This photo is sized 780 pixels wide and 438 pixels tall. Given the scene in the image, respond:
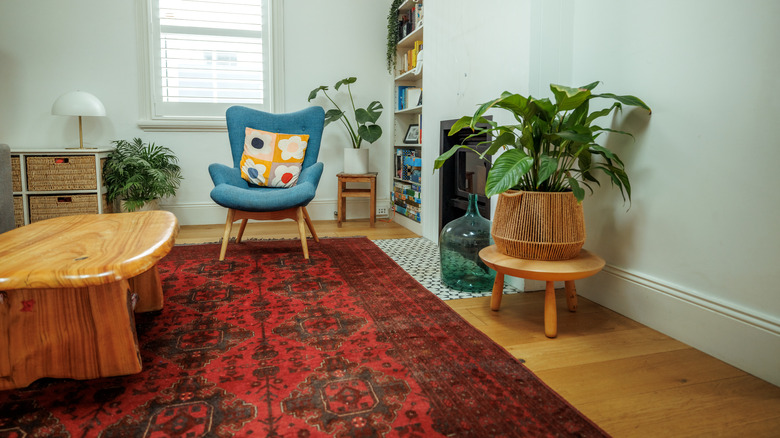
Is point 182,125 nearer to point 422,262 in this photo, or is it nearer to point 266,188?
point 266,188

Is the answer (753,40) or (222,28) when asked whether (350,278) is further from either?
(222,28)

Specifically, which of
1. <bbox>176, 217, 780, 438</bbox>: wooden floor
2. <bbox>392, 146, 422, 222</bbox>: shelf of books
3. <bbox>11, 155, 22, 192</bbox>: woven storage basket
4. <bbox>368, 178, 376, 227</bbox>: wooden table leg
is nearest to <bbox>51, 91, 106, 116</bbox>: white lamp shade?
<bbox>11, 155, 22, 192</bbox>: woven storage basket

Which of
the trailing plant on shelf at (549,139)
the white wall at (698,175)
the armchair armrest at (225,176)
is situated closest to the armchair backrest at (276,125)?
the armchair armrest at (225,176)

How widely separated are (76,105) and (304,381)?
3.09 m

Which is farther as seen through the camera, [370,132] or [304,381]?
[370,132]

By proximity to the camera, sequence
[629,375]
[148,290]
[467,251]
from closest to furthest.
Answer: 1. [629,375]
2. [148,290]
3. [467,251]

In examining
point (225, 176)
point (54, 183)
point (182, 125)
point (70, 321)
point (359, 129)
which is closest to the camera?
point (70, 321)

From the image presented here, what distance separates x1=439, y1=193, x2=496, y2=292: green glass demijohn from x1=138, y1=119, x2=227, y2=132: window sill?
8.47ft

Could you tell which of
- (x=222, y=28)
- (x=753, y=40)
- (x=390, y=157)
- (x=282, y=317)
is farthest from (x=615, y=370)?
(x=222, y=28)

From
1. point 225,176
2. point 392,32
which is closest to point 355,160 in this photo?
point 392,32

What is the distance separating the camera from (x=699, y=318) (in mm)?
1647

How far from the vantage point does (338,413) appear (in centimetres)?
121

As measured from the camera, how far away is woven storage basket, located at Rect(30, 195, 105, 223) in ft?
10.9

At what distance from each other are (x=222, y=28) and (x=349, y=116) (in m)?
1.26
